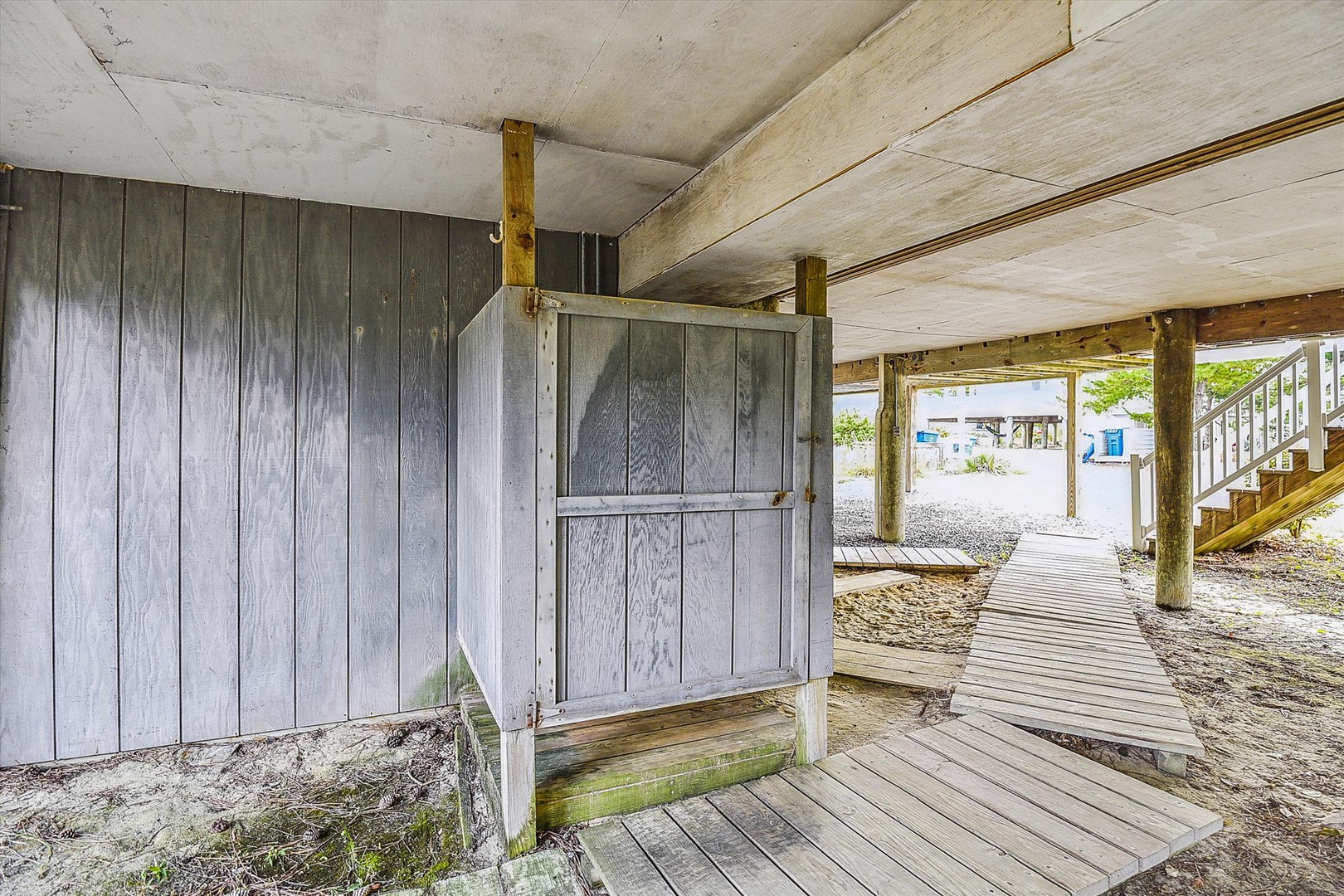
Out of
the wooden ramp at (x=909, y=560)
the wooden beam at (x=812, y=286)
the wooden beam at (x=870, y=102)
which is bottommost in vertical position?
the wooden ramp at (x=909, y=560)

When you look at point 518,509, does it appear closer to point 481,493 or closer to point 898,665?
point 481,493

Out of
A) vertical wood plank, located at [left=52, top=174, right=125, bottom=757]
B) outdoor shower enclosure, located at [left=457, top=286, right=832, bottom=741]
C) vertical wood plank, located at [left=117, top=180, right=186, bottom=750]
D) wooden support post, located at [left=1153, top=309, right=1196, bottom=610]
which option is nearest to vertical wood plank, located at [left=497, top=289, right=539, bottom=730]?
outdoor shower enclosure, located at [left=457, top=286, right=832, bottom=741]

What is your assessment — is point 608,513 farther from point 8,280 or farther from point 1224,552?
point 1224,552

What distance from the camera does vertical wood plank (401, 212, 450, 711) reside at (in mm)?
2967

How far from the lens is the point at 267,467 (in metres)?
2.76

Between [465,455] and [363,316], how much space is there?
2.74 ft

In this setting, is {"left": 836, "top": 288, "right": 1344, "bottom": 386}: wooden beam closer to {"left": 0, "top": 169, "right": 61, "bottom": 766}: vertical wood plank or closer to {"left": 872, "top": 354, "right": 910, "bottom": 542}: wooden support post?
{"left": 872, "top": 354, "right": 910, "bottom": 542}: wooden support post

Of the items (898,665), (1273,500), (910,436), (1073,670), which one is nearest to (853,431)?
(910,436)

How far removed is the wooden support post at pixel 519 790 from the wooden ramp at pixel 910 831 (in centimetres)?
19

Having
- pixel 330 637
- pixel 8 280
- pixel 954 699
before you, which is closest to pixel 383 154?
pixel 8 280

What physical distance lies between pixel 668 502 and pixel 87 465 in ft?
7.61

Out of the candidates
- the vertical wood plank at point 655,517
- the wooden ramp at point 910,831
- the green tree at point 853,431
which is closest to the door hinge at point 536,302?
the vertical wood plank at point 655,517

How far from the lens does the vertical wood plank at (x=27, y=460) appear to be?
2.47 meters

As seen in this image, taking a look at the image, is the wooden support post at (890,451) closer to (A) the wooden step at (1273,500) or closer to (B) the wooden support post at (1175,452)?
(B) the wooden support post at (1175,452)
